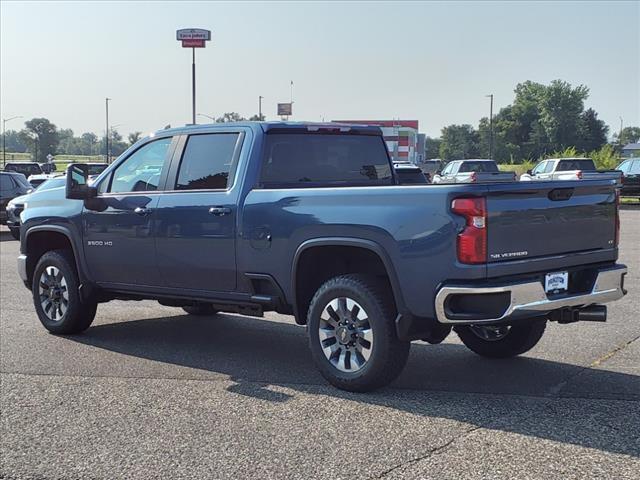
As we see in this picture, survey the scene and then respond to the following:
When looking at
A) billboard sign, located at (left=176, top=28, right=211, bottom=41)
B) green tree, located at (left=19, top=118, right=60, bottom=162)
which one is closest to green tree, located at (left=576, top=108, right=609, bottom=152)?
billboard sign, located at (left=176, top=28, right=211, bottom=41)

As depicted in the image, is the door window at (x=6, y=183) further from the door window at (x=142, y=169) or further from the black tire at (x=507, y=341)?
the black tire at (x=507, y=341)

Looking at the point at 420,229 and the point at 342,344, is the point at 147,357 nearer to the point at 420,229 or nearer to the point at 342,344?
the point at 342,344

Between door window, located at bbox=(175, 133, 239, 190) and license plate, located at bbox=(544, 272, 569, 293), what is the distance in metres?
2.61

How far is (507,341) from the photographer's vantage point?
6.34 metres

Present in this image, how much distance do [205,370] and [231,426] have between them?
153 cm

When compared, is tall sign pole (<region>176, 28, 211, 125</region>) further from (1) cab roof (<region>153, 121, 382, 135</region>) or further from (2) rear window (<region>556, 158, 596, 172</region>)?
(1) cab roof (<region>153, 121, 382, 135</region>)

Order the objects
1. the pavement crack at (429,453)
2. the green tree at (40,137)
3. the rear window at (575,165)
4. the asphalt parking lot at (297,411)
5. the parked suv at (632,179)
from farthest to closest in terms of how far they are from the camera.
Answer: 1. the green tree at (40,137)
2. the rear window at (575,165)
3. the parked suv at (632,179)
4. the asphalt parking lot at (297,411)
5. the pavement crack at (429,453)

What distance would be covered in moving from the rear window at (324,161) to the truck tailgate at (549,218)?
198 centimetres

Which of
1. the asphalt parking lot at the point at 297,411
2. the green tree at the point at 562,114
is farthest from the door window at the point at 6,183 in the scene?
the green tree at the point at 562,114

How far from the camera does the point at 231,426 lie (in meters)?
4.77

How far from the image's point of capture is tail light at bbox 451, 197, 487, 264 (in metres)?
4.76

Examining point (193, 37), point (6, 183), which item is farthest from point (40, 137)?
point (6, 183)

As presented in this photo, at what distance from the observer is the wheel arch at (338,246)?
5.16m

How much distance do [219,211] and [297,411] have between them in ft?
6.12
